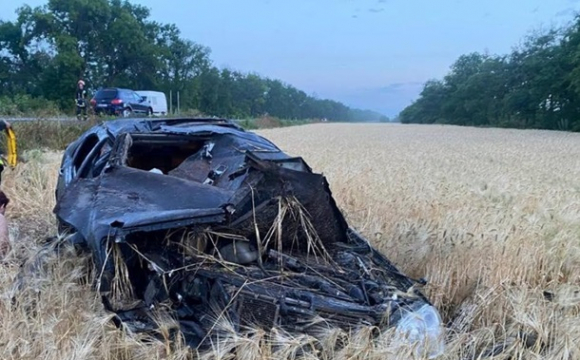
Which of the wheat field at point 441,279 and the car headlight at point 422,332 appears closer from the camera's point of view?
the car headlight at point 422,332

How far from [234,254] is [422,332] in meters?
1.11

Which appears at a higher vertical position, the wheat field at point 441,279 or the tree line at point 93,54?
the tree line at point 93,54

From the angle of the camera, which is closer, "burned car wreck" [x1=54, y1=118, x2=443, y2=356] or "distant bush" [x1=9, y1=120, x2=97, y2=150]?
"burned car wreck" [x1=54, y1=118, x2=443, y2=356]

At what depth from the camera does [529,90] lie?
142 ft

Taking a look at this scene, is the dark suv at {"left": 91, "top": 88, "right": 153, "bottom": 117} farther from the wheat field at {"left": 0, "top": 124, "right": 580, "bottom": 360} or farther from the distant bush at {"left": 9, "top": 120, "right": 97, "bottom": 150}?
the wheat field at {"left": 0, "top": 124, "right": 580, "bottom": 360}

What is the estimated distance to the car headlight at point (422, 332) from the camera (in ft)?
7.38

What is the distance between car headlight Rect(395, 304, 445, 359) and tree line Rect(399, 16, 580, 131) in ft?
123

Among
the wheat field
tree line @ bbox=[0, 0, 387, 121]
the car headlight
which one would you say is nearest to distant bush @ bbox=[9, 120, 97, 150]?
the wheat field

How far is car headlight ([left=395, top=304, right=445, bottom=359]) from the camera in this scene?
2250 millimetres

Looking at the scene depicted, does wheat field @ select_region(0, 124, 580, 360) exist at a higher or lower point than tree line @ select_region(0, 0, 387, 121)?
Answer: lower

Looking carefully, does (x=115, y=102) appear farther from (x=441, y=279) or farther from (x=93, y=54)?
(x=93, y=54)

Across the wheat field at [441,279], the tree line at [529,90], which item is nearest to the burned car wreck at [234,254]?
the wheat field at [441,279]

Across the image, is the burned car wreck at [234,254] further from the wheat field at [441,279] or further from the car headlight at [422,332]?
the wheat field at [441,279]

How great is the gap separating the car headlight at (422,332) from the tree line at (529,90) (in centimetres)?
3735
